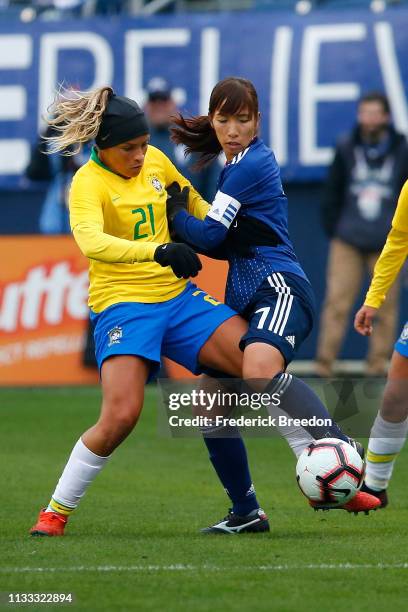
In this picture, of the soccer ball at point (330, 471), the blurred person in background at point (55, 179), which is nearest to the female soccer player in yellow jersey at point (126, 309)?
the soccer ball at point (330, 471)

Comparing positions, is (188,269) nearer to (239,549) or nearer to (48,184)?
(239,549)

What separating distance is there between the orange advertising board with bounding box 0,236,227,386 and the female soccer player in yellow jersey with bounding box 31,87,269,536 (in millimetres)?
7484

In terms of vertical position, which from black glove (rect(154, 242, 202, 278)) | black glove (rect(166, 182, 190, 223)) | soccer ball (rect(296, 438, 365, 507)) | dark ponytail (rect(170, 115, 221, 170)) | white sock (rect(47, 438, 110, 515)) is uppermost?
dark ponytail (rect(170, 115, 221, 170))

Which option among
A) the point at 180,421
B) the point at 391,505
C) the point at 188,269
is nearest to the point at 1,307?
the point at 180,421

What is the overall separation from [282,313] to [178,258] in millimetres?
643

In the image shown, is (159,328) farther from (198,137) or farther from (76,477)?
(198,137)

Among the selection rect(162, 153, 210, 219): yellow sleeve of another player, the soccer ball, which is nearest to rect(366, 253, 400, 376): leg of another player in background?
rect(162, 153, 210, 219): yellow sleeve of another player

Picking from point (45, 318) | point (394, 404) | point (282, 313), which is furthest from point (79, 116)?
point (45, 318)

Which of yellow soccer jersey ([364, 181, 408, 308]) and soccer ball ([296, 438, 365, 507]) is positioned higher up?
yellow soccer jersey ([364, 181, 408, 308])

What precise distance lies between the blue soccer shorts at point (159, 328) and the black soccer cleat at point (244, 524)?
77 cm

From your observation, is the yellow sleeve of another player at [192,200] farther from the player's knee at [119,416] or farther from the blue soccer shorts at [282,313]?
the player's knee at [119,416]

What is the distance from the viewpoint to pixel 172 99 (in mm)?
14688

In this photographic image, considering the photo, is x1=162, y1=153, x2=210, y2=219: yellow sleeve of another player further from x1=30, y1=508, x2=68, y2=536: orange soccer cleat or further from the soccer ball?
x1=30, y1=508, x2=68, y2=536: orange soccer cleat

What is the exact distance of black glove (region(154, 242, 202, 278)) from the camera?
6512 millimetres
